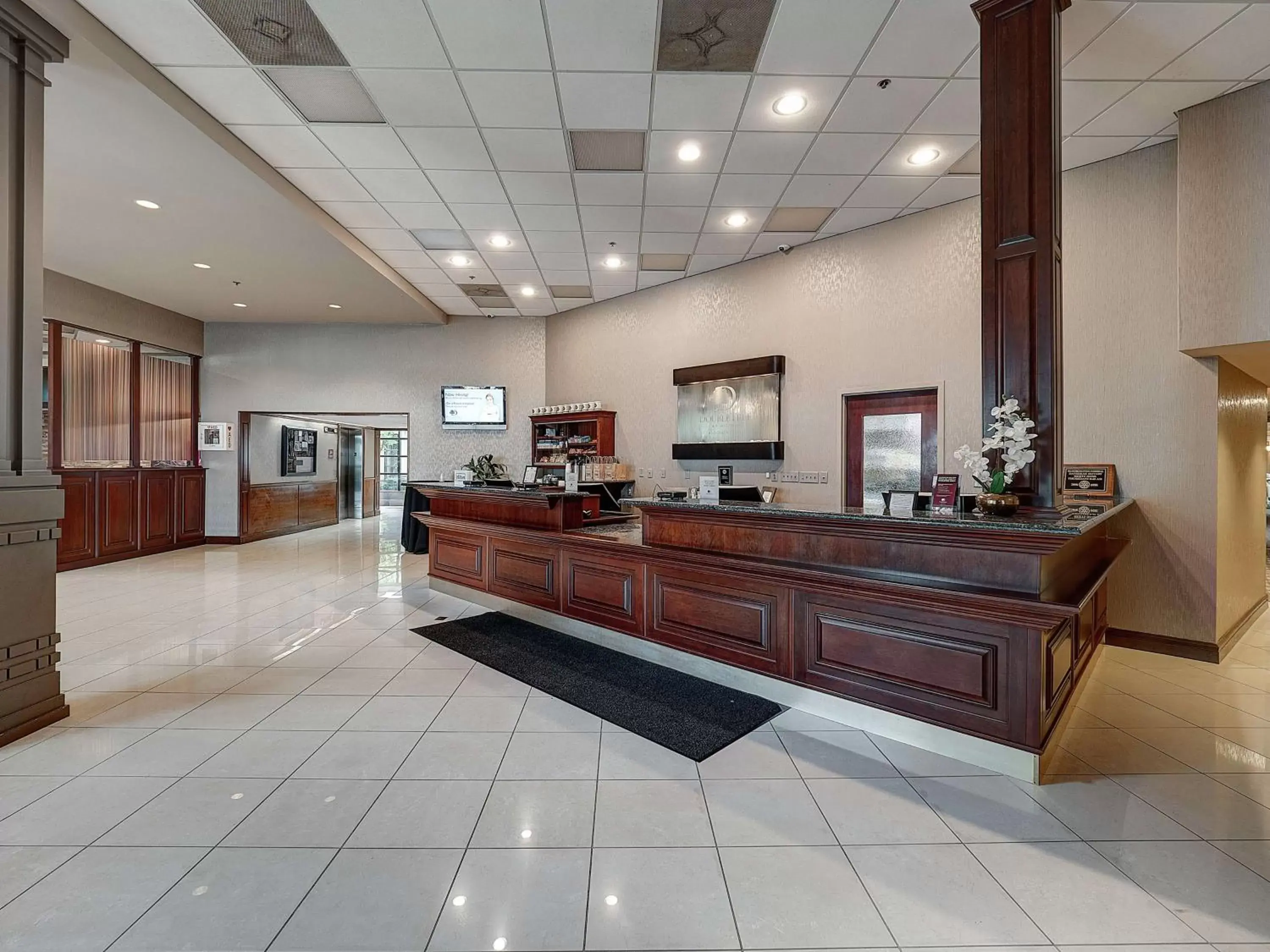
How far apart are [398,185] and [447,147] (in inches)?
36.2

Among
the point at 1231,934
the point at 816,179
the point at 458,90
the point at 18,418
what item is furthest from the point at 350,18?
the point at 1231,934

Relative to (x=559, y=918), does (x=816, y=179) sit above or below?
above

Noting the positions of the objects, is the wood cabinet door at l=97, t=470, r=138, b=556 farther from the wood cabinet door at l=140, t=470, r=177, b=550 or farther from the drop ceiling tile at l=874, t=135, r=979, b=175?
the drop ceiling tile at l=874, t=135, r=979, b=175

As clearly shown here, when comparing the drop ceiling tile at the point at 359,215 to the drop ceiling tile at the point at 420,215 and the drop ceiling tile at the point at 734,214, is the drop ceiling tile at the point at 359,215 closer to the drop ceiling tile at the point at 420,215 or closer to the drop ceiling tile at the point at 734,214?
the drop ceiling tile at the point at 420,215

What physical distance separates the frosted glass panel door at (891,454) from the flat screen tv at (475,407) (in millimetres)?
5894

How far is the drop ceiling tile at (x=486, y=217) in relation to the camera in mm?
5605

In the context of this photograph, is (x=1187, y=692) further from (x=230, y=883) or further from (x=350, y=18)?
(x=350, y=18)

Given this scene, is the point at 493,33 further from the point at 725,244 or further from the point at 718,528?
the point at 725,244

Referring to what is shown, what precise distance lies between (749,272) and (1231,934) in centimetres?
660

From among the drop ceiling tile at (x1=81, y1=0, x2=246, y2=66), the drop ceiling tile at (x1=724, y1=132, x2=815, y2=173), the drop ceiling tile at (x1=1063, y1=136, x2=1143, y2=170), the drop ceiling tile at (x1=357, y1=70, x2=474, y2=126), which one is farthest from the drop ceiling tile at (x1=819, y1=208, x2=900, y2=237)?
the drop ceiling tile at (x1=81, y1=0, x2=246, y2=66)

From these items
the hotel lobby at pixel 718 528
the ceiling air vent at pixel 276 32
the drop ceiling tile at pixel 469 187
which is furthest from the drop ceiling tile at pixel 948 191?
the ceiling air vent at pixel 276 32

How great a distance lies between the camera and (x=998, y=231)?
3088mm

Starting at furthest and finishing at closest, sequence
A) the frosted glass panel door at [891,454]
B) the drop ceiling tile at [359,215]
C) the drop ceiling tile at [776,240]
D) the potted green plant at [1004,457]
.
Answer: the drop ceiling tile at [776,240], the frosted glass panel door at [891,454], the drop ceiling tile at [359,215], the potted green plant at [1004,457]

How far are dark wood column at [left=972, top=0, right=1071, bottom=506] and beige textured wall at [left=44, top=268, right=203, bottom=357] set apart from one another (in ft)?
32.6
